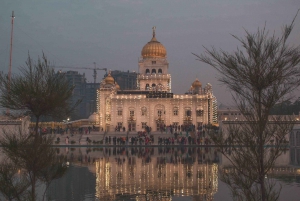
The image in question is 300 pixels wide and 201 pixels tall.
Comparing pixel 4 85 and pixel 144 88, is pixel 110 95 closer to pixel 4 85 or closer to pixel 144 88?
pixel 144 88

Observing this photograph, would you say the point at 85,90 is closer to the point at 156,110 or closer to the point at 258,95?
the point at 156,110

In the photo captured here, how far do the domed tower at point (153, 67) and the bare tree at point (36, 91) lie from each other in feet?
203

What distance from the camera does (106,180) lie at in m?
18.6

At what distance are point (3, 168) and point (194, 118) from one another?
181ft

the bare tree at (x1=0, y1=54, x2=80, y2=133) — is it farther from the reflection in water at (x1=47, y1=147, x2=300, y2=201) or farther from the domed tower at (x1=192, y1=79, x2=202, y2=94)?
the domed tower at (x1=192, y1=79, x2=202, y2=94)

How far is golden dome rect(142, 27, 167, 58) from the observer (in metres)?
75.4

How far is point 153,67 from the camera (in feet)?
246

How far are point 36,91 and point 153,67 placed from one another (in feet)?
212

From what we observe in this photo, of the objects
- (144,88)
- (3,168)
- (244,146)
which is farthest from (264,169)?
(144,88)

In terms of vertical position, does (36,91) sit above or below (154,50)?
below

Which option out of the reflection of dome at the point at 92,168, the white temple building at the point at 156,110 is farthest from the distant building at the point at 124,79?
the reflection of dome at the point at 92,168

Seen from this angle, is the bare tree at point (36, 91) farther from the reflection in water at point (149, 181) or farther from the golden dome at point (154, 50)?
the golden dome at point (154, 50)

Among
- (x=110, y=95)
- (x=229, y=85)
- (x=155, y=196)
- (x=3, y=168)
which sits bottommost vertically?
(x=155, y=196)

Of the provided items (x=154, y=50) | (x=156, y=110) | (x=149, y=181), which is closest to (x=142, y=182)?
(x=149, y=181)
